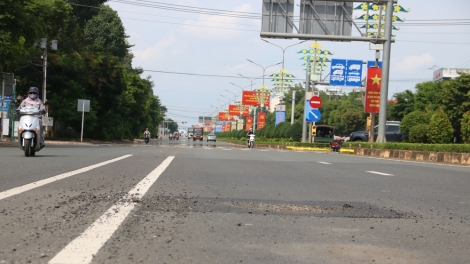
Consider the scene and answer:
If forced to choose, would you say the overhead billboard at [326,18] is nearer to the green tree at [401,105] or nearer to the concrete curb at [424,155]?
the concrete curb at [424,155]

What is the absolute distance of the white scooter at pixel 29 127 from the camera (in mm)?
14531

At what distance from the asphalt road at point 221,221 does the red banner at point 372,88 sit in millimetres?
24861

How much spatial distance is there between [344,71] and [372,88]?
1850 centimetres

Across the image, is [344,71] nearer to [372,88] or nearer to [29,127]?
[372,88]

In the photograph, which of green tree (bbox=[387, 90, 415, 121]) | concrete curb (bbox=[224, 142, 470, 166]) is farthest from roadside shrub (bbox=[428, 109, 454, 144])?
green tree (bbox=[387, 90, 415, 121])

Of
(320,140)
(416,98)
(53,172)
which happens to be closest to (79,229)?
(53,172)

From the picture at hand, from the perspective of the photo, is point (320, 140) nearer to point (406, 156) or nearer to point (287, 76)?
point (406, 156)

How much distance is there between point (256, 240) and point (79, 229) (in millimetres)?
1464

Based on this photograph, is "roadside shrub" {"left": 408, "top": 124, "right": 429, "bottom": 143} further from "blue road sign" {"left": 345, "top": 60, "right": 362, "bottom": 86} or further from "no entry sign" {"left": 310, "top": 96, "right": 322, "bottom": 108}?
"blue road sign" {"left": 345, "top": 60, "right": 362, "bottom": 86}

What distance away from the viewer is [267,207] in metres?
6.91

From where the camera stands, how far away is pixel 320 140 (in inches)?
2537

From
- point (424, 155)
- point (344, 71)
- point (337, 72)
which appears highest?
point (344, 71)

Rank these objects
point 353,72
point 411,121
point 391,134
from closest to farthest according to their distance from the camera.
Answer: point 411,121
point 391,134
point 353,72

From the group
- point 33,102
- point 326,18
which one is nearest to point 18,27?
point 33,102
